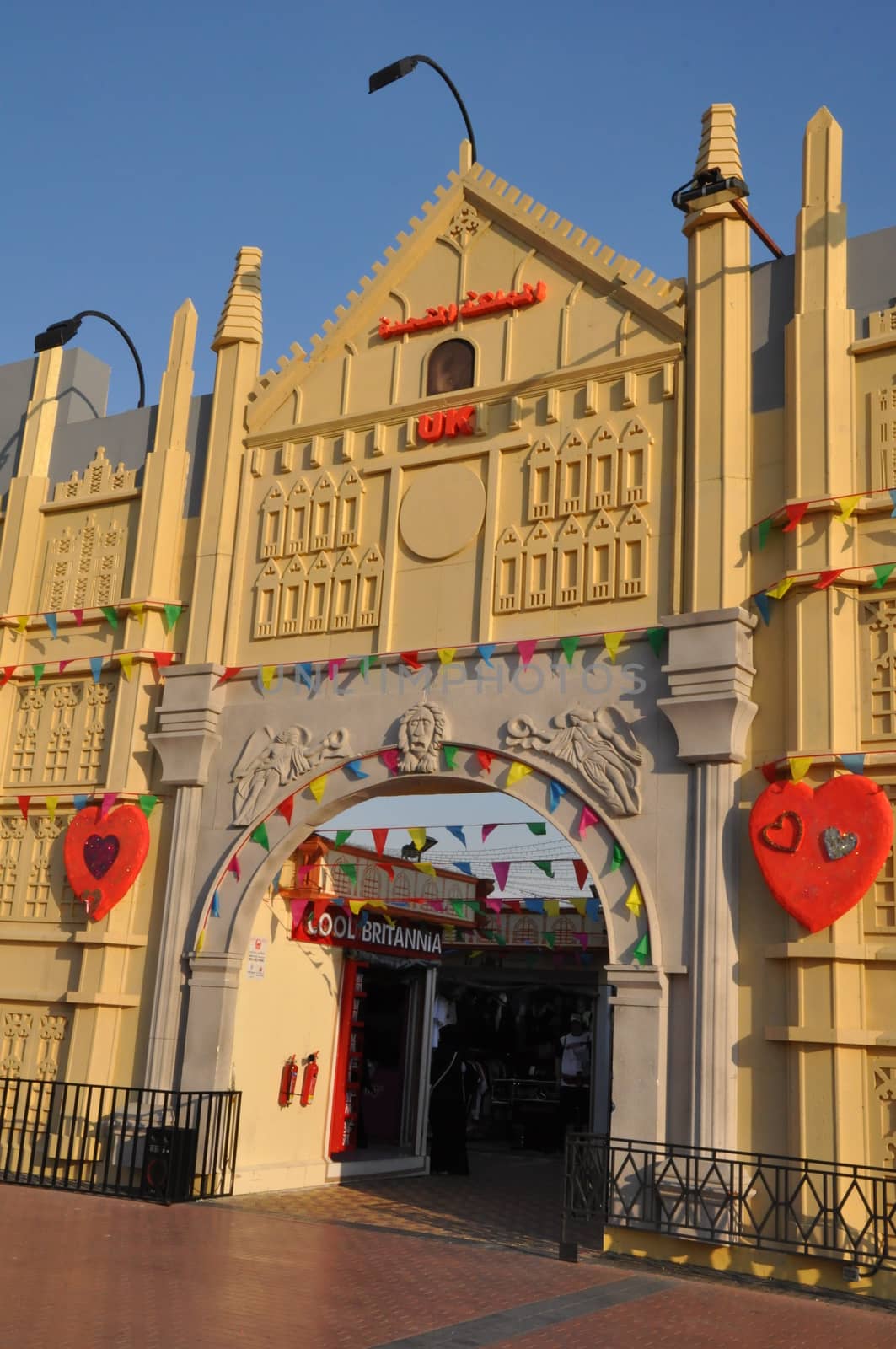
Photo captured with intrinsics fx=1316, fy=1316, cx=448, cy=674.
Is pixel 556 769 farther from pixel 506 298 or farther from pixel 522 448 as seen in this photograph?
pixel 506 298

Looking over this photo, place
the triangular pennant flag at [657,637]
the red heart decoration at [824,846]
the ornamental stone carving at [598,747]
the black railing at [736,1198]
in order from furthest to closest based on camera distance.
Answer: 1. the triangular pennant flag at [657,637]
2. the ornamental stone carving at [598,747]
3. the red heart decoration at [824,846]
4. the black railing at [736,1198]

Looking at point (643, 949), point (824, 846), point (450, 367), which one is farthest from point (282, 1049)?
point (450, 367)

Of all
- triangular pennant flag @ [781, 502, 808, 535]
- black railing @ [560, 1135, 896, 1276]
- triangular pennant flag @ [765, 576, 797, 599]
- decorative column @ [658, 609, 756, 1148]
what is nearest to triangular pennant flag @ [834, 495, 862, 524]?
triangular pennant flag @ [781, 502, 808, 535]

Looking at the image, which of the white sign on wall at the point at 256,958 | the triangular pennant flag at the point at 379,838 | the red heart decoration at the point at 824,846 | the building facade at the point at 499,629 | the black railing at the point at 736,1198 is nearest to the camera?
the black railing at the point at 736,1198

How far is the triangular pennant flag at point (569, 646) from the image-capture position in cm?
1177

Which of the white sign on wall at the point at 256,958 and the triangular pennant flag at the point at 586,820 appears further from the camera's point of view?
the white sign on wall at the point at 256,958

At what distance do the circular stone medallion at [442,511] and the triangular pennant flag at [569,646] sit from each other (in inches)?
62.9

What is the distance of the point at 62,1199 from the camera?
11.6 metres

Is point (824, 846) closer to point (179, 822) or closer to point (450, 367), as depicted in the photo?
point (450, 367)

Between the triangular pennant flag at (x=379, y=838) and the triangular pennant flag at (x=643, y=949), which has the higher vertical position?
the triangular pennant flag at (x=379, y=838)

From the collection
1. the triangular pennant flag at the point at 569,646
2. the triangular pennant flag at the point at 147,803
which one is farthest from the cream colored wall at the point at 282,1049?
the triangular pennant flag at the point at 569,646

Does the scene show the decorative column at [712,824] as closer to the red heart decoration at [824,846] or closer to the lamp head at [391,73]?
the red heart decoration at [824,846]

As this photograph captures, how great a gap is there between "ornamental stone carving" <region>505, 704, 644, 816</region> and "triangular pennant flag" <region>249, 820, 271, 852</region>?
9.03 ft

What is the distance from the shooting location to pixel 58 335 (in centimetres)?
1625
